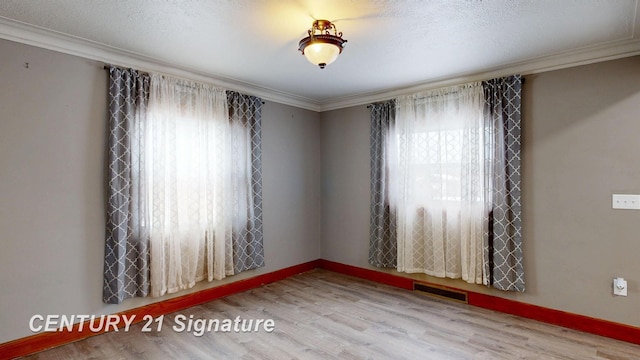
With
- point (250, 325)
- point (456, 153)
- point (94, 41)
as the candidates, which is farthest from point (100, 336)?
point (456, 153)

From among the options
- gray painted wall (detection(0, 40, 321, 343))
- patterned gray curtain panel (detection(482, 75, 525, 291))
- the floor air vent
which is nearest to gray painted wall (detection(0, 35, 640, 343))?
gray painted wall (detection(0, 40, 321, 343))

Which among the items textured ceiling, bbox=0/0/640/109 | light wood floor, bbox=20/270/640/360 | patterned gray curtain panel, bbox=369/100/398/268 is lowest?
light wood floor, bbox=20/270/640/360

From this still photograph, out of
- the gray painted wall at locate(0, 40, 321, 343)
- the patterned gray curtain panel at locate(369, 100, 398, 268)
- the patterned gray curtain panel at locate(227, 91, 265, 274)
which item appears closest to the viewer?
the gray painted wall at locate(0, 40, 321, 343)

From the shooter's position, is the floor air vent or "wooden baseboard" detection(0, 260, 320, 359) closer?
"wooden baseboard" detection(0, 260, 320, 359)

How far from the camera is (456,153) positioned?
3639mm

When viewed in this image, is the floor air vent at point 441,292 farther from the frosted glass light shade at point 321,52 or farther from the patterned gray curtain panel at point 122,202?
the patterned gray curtain panel at point 122,202

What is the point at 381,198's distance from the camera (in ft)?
13.8

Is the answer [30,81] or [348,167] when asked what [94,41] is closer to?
[30,81]

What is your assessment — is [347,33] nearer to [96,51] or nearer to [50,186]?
[96,51]

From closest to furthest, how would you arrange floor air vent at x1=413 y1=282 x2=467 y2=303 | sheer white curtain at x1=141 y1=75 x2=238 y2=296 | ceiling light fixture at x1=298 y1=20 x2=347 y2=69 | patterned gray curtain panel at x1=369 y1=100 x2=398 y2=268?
ceiling light fixture at x1=298 y1=20 x2=347 y2=69 → sheer white curtain at x1=141 y1=75 x2=238 y2=296 → floor air vent at x1=413 y1=282 x2=467 y2=303 → patterned gray curtain panel at x1=369 y1=100 x2=398 y2=268

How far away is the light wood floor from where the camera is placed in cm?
254

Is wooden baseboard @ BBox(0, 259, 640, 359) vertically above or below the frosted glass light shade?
below

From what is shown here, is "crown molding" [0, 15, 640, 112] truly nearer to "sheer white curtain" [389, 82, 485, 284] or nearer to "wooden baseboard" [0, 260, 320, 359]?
"sheer white curtain" [389, 82, 485, 284]

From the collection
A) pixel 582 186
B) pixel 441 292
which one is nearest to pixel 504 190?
pixel 582 186
